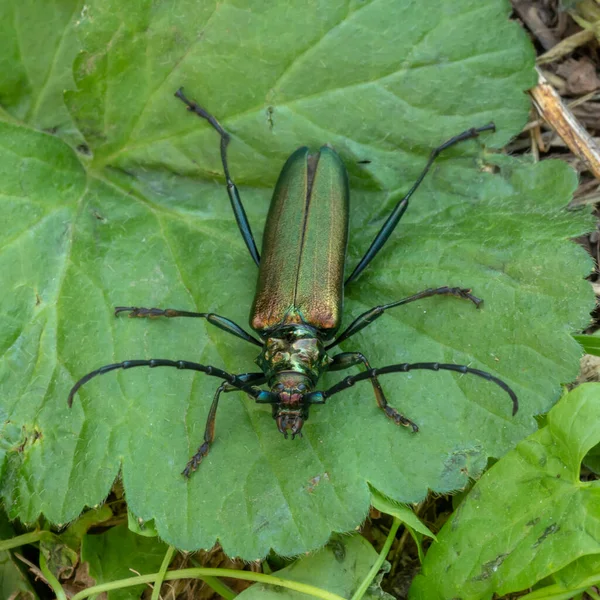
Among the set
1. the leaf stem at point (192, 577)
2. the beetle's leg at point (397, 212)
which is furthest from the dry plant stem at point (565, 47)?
the leaf stem at point (192, 577)

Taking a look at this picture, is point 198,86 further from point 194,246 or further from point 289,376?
point 289,376

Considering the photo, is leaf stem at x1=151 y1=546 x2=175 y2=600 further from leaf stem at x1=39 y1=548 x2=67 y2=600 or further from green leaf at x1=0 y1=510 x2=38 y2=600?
green leaf at x1=0 y1=510 x2=38 y2=600

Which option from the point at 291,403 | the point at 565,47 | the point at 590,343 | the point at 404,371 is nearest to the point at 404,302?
the point at 404,371

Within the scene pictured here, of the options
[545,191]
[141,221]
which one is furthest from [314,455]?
[545,191]

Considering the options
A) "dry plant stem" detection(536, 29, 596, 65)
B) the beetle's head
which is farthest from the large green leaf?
"dry plant stem" detection(536, 29, 596, 65)

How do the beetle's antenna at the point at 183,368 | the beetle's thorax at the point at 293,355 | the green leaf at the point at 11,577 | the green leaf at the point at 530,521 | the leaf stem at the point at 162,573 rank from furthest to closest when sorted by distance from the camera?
1. the green leaf at the point at 11,577
2. the leaf stem at the point at 162,573
3. the beetle's thorax at the point at 293,355
4. the beetle's antenna at the point at 183,368
5. the green leaf at the point at 530,521

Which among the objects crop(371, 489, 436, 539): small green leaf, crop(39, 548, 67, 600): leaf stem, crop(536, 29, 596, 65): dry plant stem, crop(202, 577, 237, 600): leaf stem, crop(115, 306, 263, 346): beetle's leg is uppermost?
crop(536, 29, 596, 65): dry plant stem

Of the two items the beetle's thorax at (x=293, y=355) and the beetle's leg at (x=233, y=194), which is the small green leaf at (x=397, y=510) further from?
the beetle's leg at (x=233, y=194)
